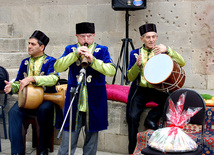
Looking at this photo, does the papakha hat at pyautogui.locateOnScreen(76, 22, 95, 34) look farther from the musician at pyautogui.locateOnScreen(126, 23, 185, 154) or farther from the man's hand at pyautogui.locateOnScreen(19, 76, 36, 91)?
the man's hand at pyautogui.locateOnScreen(19, 76, 36, 91)

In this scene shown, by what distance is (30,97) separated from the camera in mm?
3768

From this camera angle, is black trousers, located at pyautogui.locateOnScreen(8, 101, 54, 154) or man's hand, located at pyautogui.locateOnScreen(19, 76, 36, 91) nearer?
man's hand, located at pyautogui.locateOnScreen(19, 76, 36, 91)

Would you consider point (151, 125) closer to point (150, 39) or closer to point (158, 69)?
point (158, 69)

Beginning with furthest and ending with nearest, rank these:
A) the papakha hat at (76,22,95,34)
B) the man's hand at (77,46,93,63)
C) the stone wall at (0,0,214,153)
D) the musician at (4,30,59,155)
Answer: the stone wall at (0,0,214,153) < the musician at (4,30,59,155) < the papakha hat at (76,22,95,34) < the man's hand at (77,46,93,63)

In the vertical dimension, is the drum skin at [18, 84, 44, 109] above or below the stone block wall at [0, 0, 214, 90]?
below

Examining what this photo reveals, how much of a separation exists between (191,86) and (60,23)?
9.18 ft

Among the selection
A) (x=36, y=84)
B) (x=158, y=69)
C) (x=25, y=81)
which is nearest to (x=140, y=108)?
(x=158, y=69)

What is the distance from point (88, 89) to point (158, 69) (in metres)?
0.77

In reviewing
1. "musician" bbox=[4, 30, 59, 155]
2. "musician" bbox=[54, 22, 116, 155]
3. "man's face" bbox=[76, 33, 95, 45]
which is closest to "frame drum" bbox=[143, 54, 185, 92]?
"musician" bbox=[54, 22, 116, 155]

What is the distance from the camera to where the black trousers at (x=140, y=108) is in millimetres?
Result: 3734

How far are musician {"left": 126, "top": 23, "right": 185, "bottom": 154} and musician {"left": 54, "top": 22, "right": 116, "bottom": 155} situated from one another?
52 centimetres

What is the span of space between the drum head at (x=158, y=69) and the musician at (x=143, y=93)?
173 mm

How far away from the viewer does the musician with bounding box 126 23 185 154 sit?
3.73 meters

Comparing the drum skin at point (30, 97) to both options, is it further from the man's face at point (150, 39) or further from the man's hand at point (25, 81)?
the man's face at point (150, 39)
